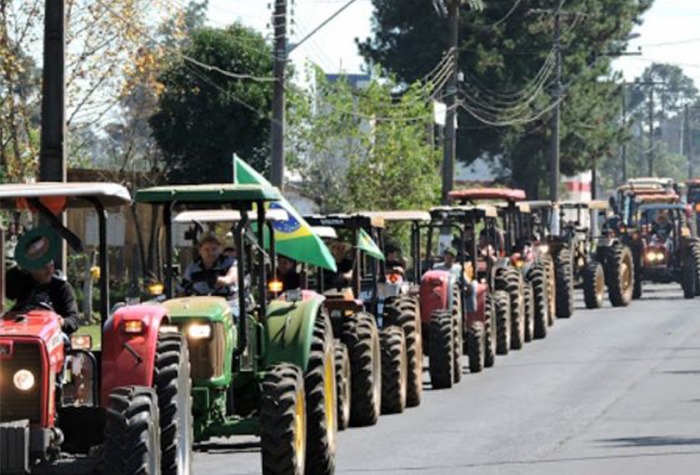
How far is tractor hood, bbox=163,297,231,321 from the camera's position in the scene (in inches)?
704

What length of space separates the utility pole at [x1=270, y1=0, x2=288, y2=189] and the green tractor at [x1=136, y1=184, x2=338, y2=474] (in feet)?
64.0

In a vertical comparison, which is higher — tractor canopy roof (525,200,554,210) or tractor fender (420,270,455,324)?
tractor canopy roof (525,200,554,210)

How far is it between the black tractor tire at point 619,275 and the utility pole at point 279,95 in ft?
33.4

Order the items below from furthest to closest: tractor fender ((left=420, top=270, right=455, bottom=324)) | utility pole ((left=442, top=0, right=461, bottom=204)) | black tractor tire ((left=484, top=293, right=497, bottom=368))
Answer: utility pole ((left=442, top=0, right=461, bottom=204)) → black tractor tire ((left=484, top=293, right=497, bottom=368)) → tractor fender ((left=420, top=270, right=455, bottom=324))

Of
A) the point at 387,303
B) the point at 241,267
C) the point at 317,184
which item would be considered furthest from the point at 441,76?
the point at 241,267

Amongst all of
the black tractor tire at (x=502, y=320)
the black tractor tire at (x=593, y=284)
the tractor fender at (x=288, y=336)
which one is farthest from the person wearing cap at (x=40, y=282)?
the black tractor tire at (x=593, y=284)

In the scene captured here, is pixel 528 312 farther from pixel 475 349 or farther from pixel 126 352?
pixel 126 352

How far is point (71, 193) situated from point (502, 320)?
21441mm

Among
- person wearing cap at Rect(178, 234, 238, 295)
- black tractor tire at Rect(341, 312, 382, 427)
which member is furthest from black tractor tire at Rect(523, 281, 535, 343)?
person wearing cap at Rect(178, 234, 238, 295)

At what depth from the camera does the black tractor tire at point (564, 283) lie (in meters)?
44.9

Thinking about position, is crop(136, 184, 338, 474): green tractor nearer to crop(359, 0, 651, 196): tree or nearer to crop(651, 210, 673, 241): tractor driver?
crop(651, 210, 673, 241): tractor driver

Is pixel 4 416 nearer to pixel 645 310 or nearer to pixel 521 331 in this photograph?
pixel 521 331

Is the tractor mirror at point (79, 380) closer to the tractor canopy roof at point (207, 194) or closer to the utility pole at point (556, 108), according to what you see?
the tractor canopy roof at point (207, 194)

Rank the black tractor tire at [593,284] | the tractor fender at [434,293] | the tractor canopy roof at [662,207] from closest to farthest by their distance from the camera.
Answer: the tractor fender at [434,293] → the black tractor tire at [593,284] → the tractor canopy roof at [662,207]
